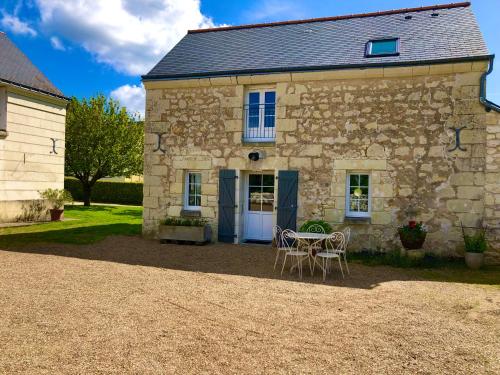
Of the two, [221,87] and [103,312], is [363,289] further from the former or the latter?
[221,87]

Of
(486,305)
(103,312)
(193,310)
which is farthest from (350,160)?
(103,312)

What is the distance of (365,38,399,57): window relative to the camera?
8.41 metres

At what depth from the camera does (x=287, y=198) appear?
8.61 metres

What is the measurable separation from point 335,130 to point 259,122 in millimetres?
1805

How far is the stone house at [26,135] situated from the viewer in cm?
1088

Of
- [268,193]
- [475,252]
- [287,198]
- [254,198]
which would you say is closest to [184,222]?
[254,198]

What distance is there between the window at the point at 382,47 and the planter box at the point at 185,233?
5.30 m

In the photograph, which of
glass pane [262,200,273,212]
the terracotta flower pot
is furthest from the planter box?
the terracotta flower pot

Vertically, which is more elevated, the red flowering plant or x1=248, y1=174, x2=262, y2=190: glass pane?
x1=248, y1=174, x2=262, y2=190: glass pane

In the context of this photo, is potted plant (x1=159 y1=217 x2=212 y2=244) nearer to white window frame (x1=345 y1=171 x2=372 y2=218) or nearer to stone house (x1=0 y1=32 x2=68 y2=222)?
white window frame (x1=345 y1=171 x2=372 y2=218)

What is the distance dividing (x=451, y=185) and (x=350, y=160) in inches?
78.1

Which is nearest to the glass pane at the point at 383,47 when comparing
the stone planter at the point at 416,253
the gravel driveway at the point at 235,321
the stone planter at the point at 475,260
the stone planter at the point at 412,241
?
the stone planter at the point at 412,241

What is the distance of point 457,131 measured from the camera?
759cm

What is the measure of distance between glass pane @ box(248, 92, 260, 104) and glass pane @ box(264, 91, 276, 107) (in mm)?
198
